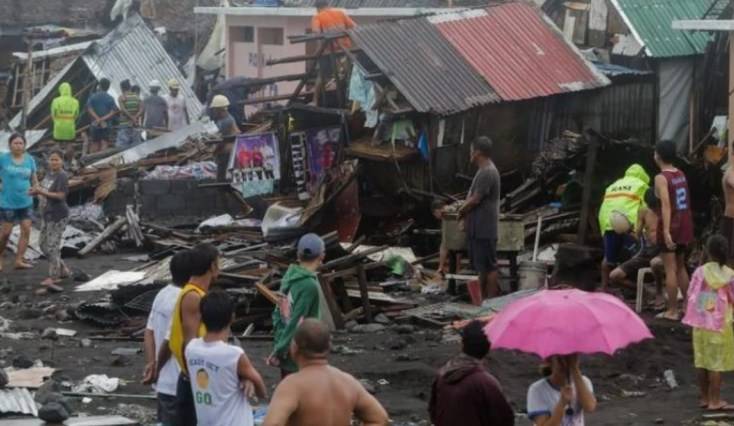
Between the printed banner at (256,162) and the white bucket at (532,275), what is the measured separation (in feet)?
18.3

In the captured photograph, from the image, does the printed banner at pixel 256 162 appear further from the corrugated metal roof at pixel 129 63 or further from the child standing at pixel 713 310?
the child standing at pixel 713 310

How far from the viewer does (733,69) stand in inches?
675

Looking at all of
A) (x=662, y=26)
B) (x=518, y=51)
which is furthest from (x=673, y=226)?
(x=662, y=26)

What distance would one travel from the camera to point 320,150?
20.6 metres

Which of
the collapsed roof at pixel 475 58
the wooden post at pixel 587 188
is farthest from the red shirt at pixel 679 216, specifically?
the collapsed roof at pixel 475 58

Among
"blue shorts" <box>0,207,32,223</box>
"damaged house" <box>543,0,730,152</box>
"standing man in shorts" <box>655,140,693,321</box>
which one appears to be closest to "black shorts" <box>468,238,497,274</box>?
"standing man in shorts" <box>655,140,693,321</box>

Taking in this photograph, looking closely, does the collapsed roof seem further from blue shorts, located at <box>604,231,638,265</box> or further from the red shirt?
the red shirt

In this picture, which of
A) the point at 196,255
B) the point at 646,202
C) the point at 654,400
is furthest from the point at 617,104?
the point at 196,255

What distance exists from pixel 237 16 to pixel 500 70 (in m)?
12.1

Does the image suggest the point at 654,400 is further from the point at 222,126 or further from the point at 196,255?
the point at 222,126

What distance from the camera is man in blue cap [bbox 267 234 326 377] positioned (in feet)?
32.7

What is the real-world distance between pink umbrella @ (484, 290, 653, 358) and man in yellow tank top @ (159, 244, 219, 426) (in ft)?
5.24

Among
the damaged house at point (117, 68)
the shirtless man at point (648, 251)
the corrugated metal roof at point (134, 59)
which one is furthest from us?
the corrugated metal roof at point (134, 59)

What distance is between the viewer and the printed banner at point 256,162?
21.0 m
